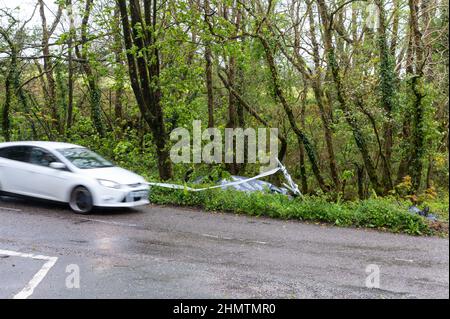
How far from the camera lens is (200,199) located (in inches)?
480

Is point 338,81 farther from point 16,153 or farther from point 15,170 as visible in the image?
point 15,170

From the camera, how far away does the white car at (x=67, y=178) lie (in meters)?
10.7

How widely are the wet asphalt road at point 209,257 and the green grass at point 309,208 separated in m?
0.44

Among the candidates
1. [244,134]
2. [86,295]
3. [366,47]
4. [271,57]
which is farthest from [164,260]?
[244,134]

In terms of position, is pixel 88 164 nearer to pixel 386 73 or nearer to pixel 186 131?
pixel 186 131

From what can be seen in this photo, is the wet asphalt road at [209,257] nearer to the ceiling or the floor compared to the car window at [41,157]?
nearer to the floor

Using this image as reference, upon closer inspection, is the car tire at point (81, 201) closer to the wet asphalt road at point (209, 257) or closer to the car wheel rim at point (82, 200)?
the car wheel rim at point (82, 200)

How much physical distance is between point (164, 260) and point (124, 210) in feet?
14.4

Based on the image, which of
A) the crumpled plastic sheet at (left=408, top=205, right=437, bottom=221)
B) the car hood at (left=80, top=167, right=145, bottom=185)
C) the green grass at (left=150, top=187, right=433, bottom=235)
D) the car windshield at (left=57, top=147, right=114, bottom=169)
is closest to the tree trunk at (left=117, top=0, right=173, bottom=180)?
the green grass at (left=150, top=187, right=433, bottom=235)

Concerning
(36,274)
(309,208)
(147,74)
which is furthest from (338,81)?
(36,274)

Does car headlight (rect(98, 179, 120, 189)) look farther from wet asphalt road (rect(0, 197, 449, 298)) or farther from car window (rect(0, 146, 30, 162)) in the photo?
car window (rect(0, 146, 30, 162))

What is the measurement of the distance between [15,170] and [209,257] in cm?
681

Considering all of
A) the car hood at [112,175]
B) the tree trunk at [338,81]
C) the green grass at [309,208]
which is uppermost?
the tree trunk at [338,81]

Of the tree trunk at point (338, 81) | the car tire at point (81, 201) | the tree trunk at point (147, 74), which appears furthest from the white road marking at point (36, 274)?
the tree trunk at point (338, 81)
